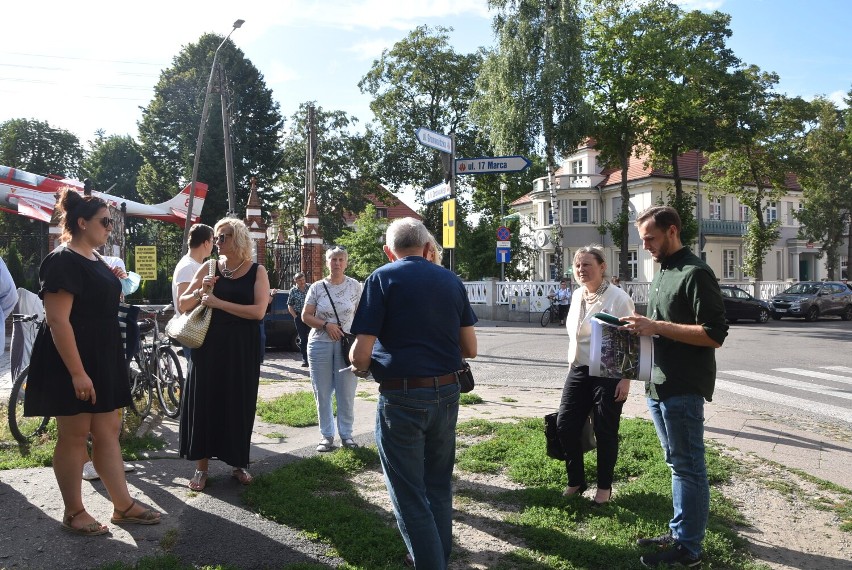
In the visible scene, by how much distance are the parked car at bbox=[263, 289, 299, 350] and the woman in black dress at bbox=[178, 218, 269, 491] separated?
1019cm

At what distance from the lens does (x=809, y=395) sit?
10.1 meters

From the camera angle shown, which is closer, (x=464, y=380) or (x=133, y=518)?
(x=464, y=380)

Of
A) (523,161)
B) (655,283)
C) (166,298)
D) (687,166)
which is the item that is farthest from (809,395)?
(687,166)

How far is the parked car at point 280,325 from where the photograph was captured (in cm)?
1524

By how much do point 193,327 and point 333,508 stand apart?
1.59 m

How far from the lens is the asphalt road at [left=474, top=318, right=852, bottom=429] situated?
950 cm

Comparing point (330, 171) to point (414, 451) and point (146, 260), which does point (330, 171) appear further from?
point (414, 451)

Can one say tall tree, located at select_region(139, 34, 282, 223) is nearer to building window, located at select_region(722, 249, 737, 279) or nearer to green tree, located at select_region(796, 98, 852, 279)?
building window, located at select_region(722, 249, 737, 279)

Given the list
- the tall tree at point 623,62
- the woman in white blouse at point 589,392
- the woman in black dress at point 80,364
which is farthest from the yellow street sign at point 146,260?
the tall tree at point 623,62

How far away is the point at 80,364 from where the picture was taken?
4020 millimetres

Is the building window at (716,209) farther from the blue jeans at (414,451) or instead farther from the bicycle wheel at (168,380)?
the blue jeans at (414,451)

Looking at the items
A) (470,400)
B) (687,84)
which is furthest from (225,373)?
(687,84)

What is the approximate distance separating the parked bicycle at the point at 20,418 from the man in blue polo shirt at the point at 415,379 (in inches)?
162

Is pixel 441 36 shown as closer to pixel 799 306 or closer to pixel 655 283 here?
pixel 799 306
